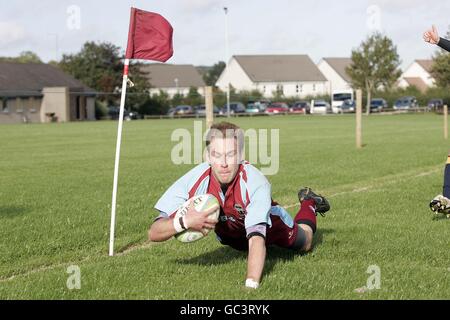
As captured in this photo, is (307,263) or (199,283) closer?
(199,283)

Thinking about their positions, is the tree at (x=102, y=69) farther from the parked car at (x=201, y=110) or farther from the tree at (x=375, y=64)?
the tree at (x=375, y=64)

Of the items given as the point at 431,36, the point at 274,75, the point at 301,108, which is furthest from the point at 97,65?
the point at 431,36

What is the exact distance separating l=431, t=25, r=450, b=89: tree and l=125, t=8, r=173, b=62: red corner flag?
64873 millimetres

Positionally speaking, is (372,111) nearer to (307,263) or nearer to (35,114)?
(35,114)

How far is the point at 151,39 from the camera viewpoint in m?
8.73

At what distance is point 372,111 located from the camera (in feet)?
279

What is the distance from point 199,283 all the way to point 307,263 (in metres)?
1.31

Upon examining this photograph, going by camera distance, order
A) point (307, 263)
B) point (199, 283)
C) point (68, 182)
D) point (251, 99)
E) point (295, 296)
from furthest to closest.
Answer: point (251, 99)
point (68, 182)
point (307, 263)
point (199, 283)
point (295, 296)

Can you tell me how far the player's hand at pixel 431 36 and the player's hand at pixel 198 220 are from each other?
5.18 meters

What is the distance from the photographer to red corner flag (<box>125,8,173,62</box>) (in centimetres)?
865

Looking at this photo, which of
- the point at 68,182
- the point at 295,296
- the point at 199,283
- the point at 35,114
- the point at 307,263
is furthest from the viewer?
the point at 35,114

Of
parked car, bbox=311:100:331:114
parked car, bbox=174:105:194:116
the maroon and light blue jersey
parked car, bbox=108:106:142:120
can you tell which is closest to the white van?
parked car, bbox=311:100:331:114

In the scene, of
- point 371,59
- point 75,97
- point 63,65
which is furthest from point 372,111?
point 63,65

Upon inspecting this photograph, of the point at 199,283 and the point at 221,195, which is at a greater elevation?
→ the point at 221,195
